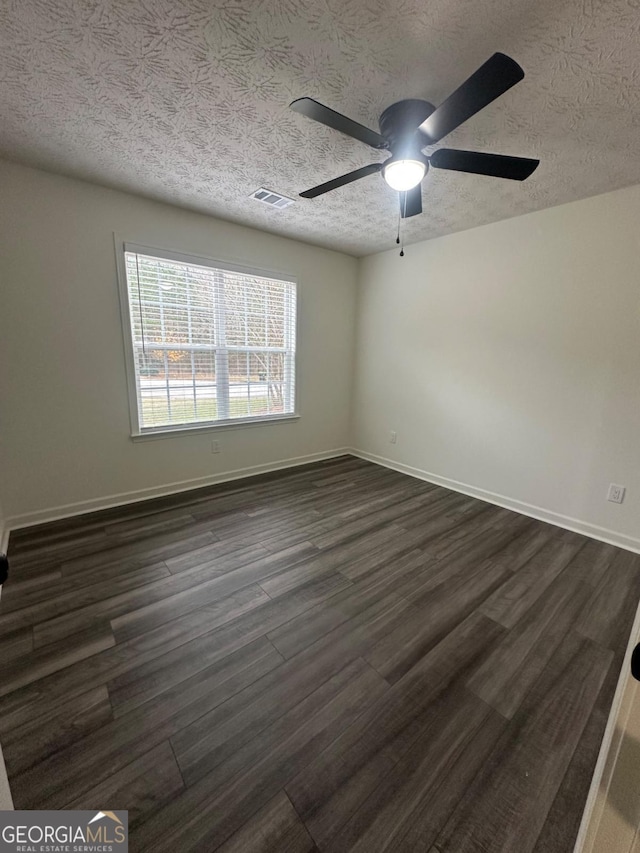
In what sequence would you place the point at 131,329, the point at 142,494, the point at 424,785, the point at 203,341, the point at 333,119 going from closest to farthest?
the point at 424,785, the point at 333,119, the point at 131,329, the point at 142,494, the point at 203,341

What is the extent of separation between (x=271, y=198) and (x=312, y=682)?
310 centimetres

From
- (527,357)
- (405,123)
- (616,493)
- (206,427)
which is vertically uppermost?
(405,123)

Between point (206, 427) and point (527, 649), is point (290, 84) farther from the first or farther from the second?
point (527, 649)

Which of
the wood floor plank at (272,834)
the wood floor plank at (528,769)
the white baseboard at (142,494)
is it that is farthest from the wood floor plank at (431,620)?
the white baseboard at (142,494)

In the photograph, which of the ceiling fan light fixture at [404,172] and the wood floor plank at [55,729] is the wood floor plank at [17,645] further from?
the ceiling fan light fixture at [404,172]

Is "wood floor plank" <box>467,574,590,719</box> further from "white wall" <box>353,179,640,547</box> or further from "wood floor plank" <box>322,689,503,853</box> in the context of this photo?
"white wall" <box>353,179,640,547</box>

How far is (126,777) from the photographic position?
1.05m

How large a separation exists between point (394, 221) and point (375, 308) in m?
1.19

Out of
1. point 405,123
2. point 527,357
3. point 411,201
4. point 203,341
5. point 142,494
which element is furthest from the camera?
point 203,341

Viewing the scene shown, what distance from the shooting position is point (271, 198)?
257 cm

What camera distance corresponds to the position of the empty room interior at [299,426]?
1.09 metres

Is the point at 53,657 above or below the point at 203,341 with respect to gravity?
below

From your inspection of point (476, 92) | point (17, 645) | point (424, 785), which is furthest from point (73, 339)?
point (424, 785)

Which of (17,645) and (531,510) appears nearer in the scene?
(17,645)
